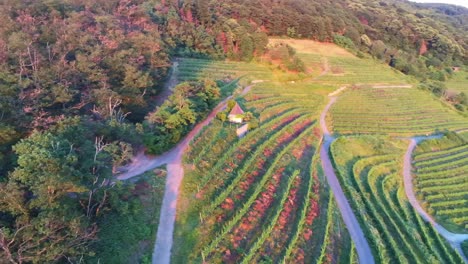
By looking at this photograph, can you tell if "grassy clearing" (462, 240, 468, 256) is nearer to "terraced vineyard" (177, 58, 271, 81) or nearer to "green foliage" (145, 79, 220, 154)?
"green foliage" (145, 79, 220, 154)

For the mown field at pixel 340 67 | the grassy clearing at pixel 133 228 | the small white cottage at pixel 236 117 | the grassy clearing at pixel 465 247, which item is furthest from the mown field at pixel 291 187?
the mown field at pixel 340 67

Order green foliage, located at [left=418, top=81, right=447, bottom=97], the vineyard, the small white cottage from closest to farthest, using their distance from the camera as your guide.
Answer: the small white cottage → the vineyard → green foliage, located at [left=418, top=81, right=447, bottom=97]

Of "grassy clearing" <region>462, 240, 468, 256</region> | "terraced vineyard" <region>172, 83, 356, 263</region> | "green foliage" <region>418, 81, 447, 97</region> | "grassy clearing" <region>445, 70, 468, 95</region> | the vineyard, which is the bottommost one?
"grassy clearing" <region>445, 70, 468, 95</region>

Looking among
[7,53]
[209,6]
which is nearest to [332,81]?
[209,6]

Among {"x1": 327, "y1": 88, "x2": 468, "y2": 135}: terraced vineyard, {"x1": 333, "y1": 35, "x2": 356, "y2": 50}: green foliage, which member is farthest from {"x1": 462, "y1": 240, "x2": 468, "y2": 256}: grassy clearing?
{"x1": 333, "y1": 35, "x2": 356, "y2": 50}: green foliage

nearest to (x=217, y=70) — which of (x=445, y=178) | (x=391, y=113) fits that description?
(x=391, y=113)

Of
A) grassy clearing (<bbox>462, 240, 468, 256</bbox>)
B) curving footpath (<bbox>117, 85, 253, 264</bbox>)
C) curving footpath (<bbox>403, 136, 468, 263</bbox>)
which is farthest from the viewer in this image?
curving footpath (<bbox>403, 136, 468, 263</bbox>)

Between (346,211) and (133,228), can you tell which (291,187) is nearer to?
(346,211)

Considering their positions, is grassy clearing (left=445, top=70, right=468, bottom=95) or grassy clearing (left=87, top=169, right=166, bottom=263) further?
grassy clearing (left=445, top=70, right=468, bottom=95)
